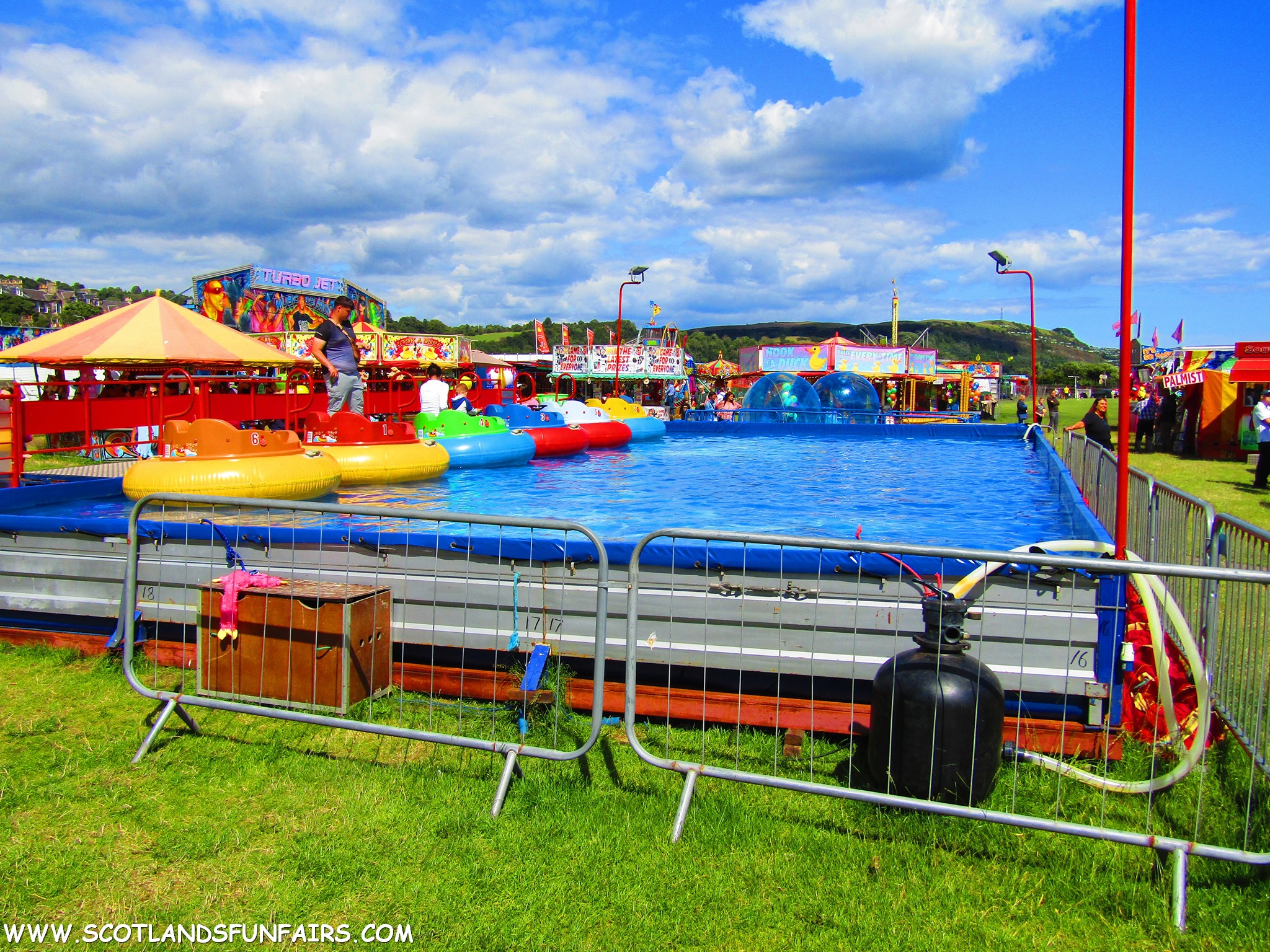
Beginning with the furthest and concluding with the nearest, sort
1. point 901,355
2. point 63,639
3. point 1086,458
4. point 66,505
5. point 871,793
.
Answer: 1. point 901,355
2. point 1086,458
3. point 66,505
4. point 63,639
5. point 871,793

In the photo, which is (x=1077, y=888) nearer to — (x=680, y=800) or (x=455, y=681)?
(x=680, y=800)

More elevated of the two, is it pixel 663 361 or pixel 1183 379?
pixel 663 361

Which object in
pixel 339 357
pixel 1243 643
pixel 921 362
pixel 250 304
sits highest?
pixel 250 304

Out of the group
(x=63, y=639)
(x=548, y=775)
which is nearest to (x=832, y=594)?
(x=548, y=775)

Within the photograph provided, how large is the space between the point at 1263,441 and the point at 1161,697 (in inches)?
537

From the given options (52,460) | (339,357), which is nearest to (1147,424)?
(339,357)

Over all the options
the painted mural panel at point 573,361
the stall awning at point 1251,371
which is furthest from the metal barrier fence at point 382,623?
the painted mural panel at point 573,361

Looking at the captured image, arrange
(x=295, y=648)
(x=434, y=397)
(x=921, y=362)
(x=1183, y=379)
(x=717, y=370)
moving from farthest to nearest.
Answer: (x=717, y=370) → (x=921, y=362) → (x=1183, y=379) → (x=434, y=397) → (x=295, y=648)

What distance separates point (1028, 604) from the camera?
13.6ft

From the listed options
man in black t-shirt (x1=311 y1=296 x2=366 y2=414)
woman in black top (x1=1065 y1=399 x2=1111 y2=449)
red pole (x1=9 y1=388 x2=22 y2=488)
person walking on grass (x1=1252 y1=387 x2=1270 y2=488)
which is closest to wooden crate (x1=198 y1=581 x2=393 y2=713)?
red pole (x1=9 y1=388 x2=22 y2=488)

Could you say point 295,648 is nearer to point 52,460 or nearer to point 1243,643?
point 1243,643

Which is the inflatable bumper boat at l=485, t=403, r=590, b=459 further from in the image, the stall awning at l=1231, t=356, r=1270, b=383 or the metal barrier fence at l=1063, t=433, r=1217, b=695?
the stall awning at l=1231, t=356, r=1270, b=383

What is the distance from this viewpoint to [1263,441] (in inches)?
568

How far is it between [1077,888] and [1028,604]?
56.8 inches
